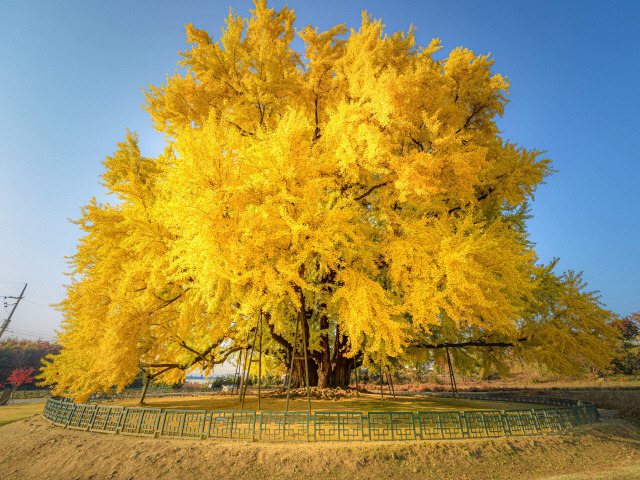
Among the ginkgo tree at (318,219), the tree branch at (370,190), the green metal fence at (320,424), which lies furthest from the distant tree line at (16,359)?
the tree branch at (370,190)

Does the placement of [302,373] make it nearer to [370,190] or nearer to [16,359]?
[370,190]

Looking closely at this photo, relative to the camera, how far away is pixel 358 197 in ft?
34.7

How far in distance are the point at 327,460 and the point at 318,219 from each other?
511 cm

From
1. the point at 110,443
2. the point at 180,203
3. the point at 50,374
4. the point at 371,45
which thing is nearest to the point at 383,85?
the point at 371,45

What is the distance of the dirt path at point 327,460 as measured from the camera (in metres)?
5.46

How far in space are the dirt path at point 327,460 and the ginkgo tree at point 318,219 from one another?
218 centimetres

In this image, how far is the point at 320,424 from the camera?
7094 millimetres

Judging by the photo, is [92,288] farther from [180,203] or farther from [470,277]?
[470,277]

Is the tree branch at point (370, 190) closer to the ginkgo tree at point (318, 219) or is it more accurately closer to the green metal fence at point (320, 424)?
the ginkgo tree at point (318, 219)

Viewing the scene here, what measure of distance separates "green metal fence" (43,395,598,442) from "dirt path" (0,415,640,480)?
0.35 m

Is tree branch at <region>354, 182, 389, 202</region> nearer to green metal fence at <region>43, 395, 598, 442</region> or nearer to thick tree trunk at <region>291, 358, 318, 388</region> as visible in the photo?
green metal fence at <region>43, 395, 598, 442</region>

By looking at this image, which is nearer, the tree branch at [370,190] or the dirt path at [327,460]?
the dirt path at [327,460]

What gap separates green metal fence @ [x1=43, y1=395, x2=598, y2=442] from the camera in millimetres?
6703

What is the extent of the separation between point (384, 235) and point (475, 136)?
5652 millimetres
